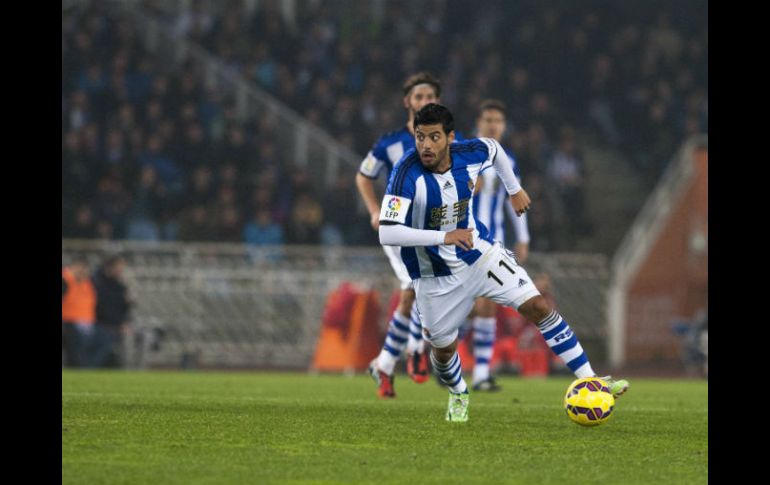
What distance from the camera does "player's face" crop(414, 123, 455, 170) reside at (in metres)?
7.93

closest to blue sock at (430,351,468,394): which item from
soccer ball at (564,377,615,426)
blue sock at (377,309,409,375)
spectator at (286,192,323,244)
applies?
soccer ball at (564,377,615,426)

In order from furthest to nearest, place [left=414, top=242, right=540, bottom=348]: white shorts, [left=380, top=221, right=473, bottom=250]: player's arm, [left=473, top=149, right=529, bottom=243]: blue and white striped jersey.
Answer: [left=473, top=149, right=529, bottom=243]: blue and white striped jersey
[left=414, top=242, right=540, bottom=348]: white shorts
[left=380, top=221, right=473, bottom=250]: player's arm

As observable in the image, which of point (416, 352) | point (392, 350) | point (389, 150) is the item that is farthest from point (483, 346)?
point (389, 150)

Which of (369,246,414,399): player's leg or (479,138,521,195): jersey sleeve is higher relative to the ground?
(479,138,521,195): jersey sleeve

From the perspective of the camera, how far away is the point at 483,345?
12555 mm

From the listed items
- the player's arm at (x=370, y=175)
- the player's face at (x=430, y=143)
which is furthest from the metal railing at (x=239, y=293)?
the player's face at (x=430, y=143)

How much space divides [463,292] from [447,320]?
189 millimetres

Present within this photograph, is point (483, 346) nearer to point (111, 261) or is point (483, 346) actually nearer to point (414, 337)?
point (414, 337)

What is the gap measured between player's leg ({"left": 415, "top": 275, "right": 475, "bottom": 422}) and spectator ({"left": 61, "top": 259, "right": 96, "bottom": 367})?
10.4 meters

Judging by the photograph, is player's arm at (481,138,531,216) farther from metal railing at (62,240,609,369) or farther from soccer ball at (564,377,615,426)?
metal railing at (62,240,609,369)

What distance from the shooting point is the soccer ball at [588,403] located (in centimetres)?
787
